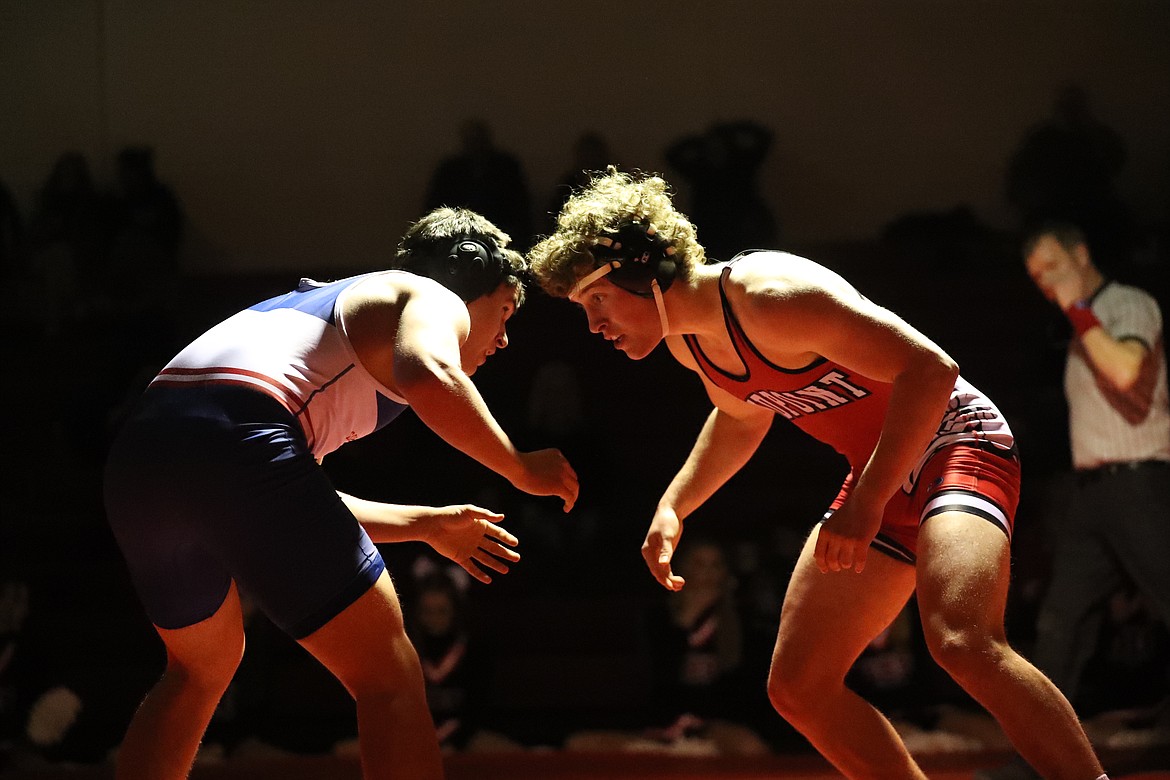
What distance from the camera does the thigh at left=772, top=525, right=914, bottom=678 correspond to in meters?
2.19

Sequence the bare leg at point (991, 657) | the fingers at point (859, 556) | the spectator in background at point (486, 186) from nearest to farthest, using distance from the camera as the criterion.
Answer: the bare leg at point (991, 657) → the fingers at point (859, 556) → the spectator in background at point (486, 186)

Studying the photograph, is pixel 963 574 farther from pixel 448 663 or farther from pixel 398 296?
pixel 448 663

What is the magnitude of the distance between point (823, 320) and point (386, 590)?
2.79ft

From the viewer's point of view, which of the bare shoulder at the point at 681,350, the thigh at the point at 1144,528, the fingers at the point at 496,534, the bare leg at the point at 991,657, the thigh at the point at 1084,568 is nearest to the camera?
the bare leg at the point at 991,657

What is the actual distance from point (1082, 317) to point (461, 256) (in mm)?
2188

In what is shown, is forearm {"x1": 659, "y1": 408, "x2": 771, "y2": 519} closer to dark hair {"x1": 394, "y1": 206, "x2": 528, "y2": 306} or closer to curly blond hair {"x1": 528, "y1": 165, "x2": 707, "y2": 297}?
curly blond hair {"x1": 528, "y1": 165, "x2": 707, "y2": 297}

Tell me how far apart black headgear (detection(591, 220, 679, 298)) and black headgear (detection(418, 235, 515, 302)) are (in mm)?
215

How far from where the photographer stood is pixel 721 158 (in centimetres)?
591

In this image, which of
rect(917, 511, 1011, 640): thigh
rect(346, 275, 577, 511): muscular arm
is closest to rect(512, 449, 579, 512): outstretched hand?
rect(346, 275, 577, 511): muscular arm

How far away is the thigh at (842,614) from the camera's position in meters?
2.19

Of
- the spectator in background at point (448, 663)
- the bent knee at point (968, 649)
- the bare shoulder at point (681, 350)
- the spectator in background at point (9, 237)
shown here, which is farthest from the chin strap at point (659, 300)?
the spectator in background at point (9, 237)

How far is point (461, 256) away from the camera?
2.16 meters

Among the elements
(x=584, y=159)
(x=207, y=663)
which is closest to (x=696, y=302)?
(x=207, y=663)

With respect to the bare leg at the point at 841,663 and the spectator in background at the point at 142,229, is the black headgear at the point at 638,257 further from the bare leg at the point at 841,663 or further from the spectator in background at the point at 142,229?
the spectator in background at the point at 142,229
